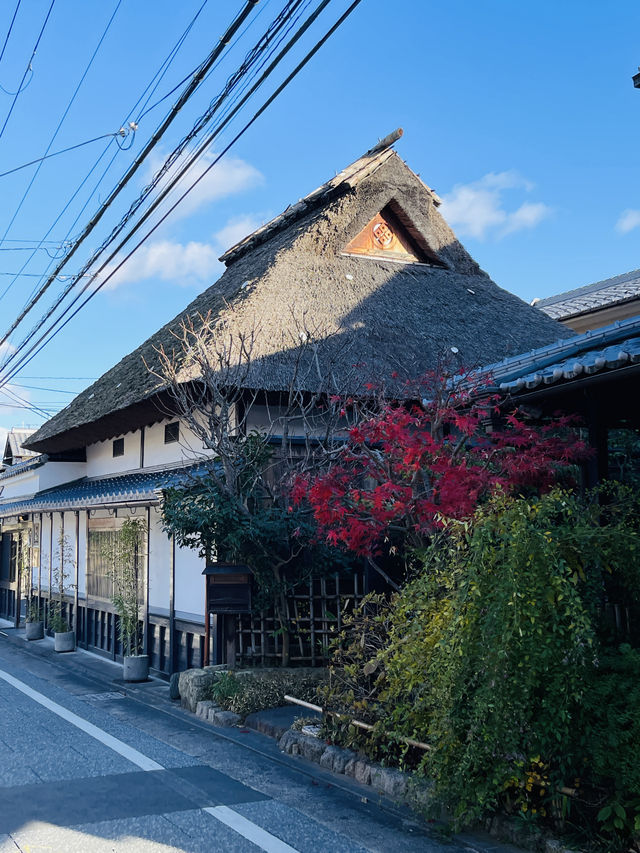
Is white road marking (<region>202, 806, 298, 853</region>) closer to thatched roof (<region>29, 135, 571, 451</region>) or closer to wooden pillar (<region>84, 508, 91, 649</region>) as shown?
thatched roof (<region>29, 135, 571, 451</region>)

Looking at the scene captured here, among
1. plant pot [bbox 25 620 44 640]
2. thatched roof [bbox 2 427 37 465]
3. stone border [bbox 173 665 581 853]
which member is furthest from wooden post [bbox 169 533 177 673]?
thatched roof [bbox 2 427 37 465]

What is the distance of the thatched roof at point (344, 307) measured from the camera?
12.4 metres

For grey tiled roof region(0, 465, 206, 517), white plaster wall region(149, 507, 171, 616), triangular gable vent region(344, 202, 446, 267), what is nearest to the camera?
grey tiled roof region(0, 465, 206, 517)

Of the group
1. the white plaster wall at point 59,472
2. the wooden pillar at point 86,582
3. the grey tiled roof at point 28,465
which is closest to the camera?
the wooden pillar at point 86,582

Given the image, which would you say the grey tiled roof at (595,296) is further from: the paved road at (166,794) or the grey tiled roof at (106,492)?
the paved road at (166,794)

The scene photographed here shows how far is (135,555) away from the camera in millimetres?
13211

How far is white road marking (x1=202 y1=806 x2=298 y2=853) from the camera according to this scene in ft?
16.1

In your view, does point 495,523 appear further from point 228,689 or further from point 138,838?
point 228,689

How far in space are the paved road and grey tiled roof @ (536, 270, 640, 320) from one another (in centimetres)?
1170

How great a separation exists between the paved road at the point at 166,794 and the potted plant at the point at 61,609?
245 inches

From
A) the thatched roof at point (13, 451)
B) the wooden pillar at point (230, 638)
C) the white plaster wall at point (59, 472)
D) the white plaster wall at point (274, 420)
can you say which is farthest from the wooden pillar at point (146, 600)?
the thatched roof at point (13, 451)

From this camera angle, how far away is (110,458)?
16.7 metres

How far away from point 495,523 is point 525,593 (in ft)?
1.94

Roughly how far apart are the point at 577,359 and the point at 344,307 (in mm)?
7971
